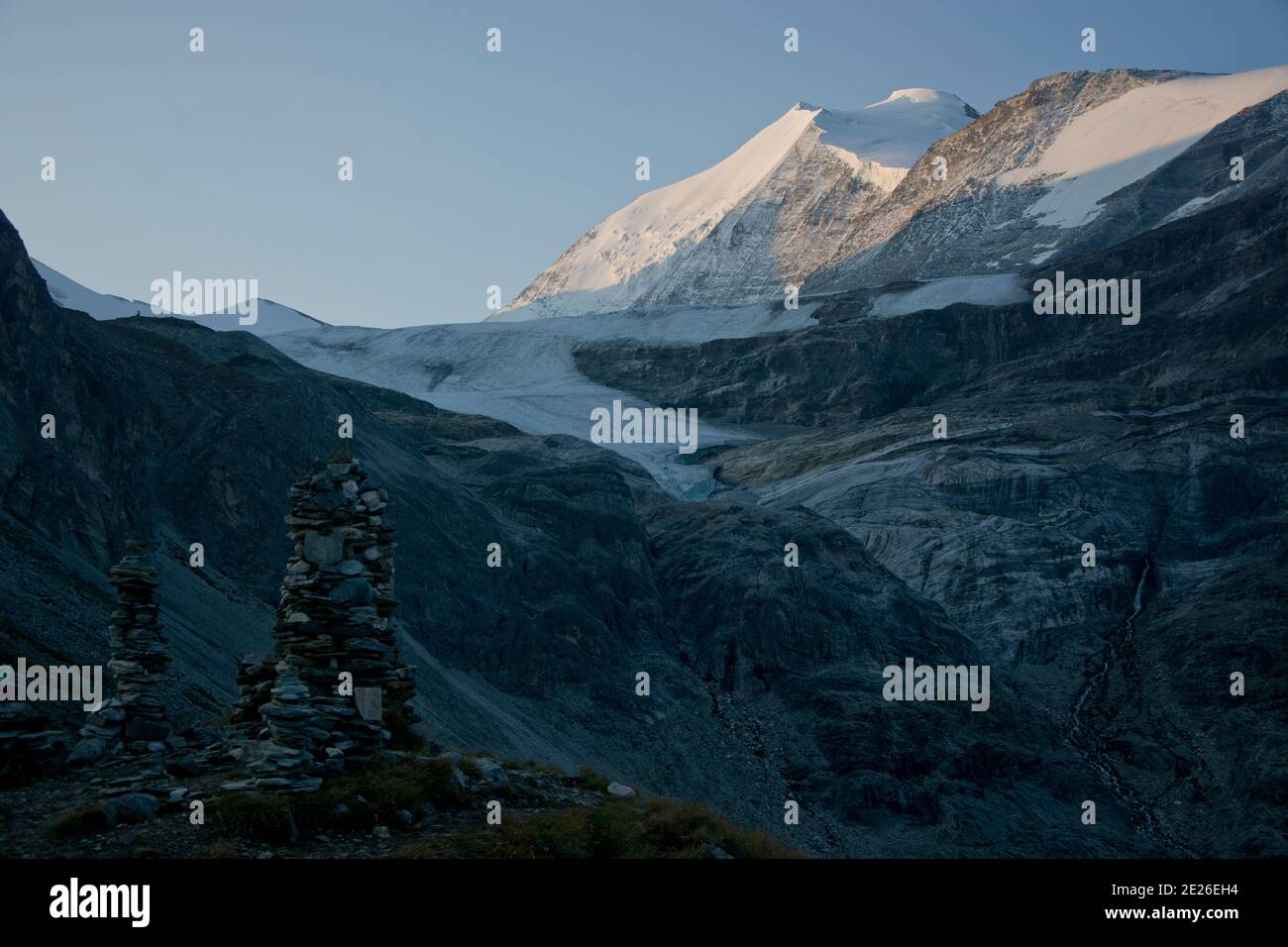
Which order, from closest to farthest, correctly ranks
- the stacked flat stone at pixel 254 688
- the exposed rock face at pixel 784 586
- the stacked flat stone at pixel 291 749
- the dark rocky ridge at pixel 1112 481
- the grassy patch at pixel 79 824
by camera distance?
the grassy patch at pixel 79 824, the stacked flat stone at pixel 291 749, the stacked flat stone at pixel 254 688, the exposed rock face at pixel 784 586, the dark rocky ridge at pixel 1112 481

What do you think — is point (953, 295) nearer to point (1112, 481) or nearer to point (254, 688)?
point (1112, 481)

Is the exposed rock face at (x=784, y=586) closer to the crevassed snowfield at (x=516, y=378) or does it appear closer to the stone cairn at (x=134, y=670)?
the stone cairn at (x=134, y=670)

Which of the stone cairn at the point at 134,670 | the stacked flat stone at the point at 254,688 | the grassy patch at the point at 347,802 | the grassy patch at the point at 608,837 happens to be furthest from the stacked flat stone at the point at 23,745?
the grassy patch at the point at 608,837

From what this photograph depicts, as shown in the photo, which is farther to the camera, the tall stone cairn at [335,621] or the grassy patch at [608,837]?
the tall stone cairn at [335,621]

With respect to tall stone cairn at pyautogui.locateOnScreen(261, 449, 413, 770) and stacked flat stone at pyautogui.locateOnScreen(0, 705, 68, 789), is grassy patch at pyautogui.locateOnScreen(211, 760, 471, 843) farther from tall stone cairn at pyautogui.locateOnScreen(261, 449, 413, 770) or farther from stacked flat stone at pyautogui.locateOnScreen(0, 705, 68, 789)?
stacked flat stone at pyautogui.locateOnScreen(0, 705, 68, 789)

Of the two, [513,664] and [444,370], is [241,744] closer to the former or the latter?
[513,664]
